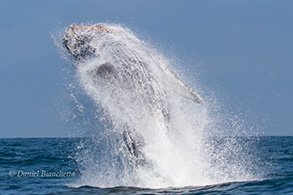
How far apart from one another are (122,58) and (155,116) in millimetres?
1944

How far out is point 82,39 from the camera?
12.2 metres

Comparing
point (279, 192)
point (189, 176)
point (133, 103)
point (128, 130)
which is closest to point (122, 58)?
point (133, 103)

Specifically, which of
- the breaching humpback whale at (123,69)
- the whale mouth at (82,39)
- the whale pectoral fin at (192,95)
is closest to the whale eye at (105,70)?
the breaching humpback whale at (123,69)

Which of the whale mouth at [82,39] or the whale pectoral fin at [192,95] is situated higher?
the whale mouth at [82,39]

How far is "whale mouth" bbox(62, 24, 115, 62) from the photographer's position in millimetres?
12164

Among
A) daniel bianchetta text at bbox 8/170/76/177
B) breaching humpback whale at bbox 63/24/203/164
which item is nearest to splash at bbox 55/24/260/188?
breaching humpback whale at bbox 63/24/203/164

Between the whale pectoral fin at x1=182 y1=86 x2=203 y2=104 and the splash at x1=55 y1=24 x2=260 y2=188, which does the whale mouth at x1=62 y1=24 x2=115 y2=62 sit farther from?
the whale pectoral fin at x1=182 y1=86 x2=203 y2=104

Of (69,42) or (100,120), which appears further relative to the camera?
(100,120)

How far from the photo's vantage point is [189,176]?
13047 mm

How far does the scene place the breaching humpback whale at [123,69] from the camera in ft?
39.7

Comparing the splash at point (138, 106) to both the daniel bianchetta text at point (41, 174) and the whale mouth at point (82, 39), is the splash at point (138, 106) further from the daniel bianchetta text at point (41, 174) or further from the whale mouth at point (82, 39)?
the daniel bianchetta text at point (41, 174)

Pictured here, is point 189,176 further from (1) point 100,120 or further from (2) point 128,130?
(1) point 100,120

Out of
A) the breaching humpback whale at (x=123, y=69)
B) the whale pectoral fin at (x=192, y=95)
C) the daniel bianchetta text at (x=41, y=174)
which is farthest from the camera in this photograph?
the daniel bianchetta text at (x=41, y=174)

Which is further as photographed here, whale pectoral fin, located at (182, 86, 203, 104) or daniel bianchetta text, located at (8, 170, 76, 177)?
daniel bianchetta text, located at (8, 170, 76, 177)
